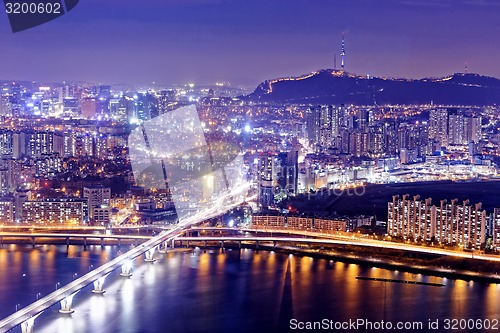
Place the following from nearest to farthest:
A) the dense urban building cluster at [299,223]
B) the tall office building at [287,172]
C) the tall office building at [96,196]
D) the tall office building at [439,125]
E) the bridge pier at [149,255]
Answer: the bridge pier at [149,255], the dense urban building cluster at [299,223], the tall office building at [96,196], the tall office building at [287,172], the tall office building at [439,125]

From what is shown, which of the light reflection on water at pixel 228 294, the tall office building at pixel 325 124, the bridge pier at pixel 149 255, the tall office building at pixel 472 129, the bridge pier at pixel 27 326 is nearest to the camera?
the bridge pier at pixel 27 326

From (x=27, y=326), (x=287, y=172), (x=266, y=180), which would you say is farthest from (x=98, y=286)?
(x=287, y=172)

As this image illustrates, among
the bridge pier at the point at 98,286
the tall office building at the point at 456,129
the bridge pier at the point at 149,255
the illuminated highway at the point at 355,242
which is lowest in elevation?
the bridge pier at the point at 98,286

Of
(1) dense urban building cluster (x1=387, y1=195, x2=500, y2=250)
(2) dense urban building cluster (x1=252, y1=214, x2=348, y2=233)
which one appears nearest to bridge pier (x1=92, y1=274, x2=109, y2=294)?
(2) dense urban building cluster (x1=252, y1=214, x2=348, y2=233)

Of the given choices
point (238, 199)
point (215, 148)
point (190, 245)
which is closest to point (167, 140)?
point (215, 148)

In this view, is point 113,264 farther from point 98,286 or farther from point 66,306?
point 66,306

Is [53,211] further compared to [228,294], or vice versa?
[53,211]

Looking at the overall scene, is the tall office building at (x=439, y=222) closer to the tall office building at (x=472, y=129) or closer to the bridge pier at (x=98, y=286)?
the bridge pier at (x=98, y=286)

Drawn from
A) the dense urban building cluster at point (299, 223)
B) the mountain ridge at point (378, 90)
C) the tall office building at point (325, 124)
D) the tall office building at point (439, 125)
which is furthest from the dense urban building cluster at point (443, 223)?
the mountain ridge at point (378, 90)

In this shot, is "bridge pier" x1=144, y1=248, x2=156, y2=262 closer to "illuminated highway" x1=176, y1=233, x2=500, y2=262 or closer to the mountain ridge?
"illuminated highway" x1=176, y1=233, x2=500, y2=262

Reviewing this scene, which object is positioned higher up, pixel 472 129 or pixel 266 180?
pixel 472 129
